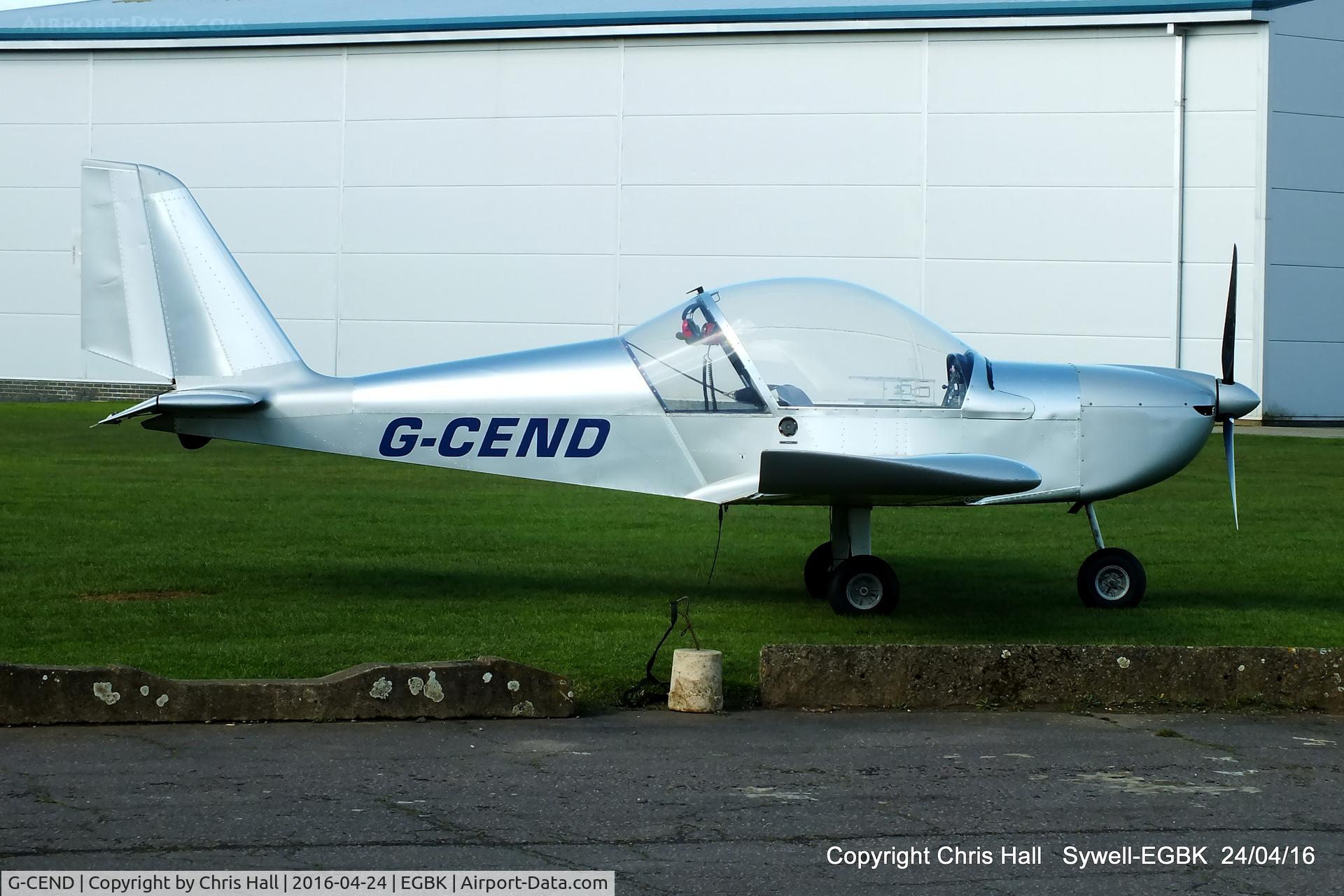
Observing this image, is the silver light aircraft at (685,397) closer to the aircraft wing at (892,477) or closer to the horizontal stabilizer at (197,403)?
the horizontal stabilizer at (197,403)

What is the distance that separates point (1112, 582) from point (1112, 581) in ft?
0.03

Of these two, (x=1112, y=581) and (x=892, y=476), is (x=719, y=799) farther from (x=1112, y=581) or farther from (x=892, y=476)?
(x=1112, y=581)

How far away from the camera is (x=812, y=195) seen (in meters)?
36.4

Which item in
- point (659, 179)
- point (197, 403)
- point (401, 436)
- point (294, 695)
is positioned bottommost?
point (294, 695)

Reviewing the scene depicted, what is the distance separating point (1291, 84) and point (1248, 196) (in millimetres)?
3056

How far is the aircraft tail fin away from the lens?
1091cm

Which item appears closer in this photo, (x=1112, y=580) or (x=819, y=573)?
(x=1112, y=580)

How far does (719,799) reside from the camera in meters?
5.98

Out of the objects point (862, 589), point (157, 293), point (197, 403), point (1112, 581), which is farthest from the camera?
point (1112, 581)

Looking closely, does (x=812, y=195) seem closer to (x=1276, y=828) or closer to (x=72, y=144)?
(x=72, y=144)

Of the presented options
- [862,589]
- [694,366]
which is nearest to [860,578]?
[862,589]

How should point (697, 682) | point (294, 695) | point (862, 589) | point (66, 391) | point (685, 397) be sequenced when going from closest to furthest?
point (294, 695) → point (697, 682) → point (685, 397) → point (862, 589) → point (66, 391)

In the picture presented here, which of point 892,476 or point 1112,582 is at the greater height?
point 892,476

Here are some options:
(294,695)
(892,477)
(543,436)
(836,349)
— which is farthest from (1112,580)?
(294,695)
